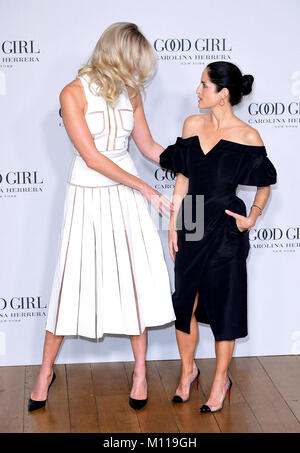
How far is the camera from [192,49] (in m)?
3.83

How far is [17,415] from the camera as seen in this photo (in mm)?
3492

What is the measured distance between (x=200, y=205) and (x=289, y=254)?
3.01ft

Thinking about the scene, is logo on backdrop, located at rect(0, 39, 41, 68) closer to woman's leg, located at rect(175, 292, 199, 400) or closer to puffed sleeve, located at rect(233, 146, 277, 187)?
puffed sleeve, located at rect(233, 146, 277, 187)

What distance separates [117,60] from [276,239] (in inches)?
55.4

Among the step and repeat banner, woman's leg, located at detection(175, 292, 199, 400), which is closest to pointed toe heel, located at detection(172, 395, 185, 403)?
woman's leg, located at detection(175, 292, 199, 400)

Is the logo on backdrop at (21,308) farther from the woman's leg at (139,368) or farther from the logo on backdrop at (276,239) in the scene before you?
the logo on backdrop at (276,239)

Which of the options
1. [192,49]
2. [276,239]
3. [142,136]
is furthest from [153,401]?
[192,49]

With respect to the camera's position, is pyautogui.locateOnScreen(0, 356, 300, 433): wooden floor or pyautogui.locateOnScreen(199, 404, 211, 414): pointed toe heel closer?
pyautogui.locateOnScreen(0, 356, 300, 433): wooden floor

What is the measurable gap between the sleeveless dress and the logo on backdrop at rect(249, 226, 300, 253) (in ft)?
2.55

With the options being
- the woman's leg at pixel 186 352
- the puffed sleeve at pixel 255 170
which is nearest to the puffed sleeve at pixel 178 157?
the puffed sleeve at pixel 255 170

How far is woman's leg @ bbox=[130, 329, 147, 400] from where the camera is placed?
3.60 metres

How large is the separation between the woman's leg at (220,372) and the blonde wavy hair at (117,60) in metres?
1.21

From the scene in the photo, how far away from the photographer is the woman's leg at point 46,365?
3.59 meters

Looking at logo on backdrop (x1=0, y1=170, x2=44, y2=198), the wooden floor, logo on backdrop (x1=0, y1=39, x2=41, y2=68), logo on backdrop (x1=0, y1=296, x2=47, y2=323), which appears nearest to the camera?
the wooden floor
